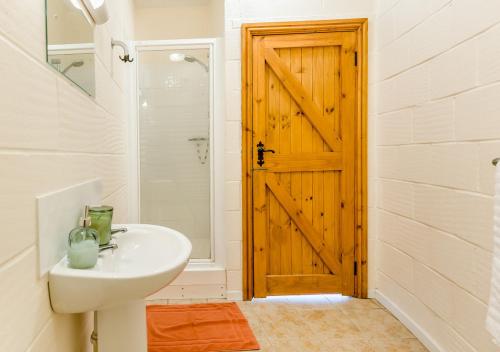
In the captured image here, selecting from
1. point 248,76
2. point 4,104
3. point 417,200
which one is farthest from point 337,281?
point 4,104

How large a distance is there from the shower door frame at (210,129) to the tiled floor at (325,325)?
49 centimetres

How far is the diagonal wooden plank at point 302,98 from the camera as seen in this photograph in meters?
2.55

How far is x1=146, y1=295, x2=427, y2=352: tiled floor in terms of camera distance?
195 centimetres

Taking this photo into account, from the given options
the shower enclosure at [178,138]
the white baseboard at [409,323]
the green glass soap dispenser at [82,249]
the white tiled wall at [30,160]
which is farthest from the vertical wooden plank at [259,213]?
the green glass soap dispenser at [82,249]

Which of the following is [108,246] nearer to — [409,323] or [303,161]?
[303,161]

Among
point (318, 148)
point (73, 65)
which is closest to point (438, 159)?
point (318, 148)

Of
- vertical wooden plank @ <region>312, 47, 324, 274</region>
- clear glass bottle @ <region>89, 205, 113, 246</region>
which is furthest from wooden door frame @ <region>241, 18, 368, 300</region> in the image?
clear glass bottle @ <region>89, 205, 113, 246</region>

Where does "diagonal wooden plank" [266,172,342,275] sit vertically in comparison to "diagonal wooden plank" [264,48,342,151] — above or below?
below

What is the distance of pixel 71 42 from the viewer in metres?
1.29

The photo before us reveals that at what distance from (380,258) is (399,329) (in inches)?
21.6

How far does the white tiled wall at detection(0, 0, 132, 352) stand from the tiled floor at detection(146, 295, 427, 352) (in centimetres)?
115

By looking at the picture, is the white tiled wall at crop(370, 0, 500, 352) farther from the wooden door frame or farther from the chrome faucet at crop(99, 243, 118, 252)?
the chrome faucet at crop(99, 243, 118, 252)

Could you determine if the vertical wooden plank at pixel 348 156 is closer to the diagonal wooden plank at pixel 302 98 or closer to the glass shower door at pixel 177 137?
the diagonal wooden plank at pixel 302 98

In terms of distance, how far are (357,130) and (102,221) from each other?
6.43 ft
